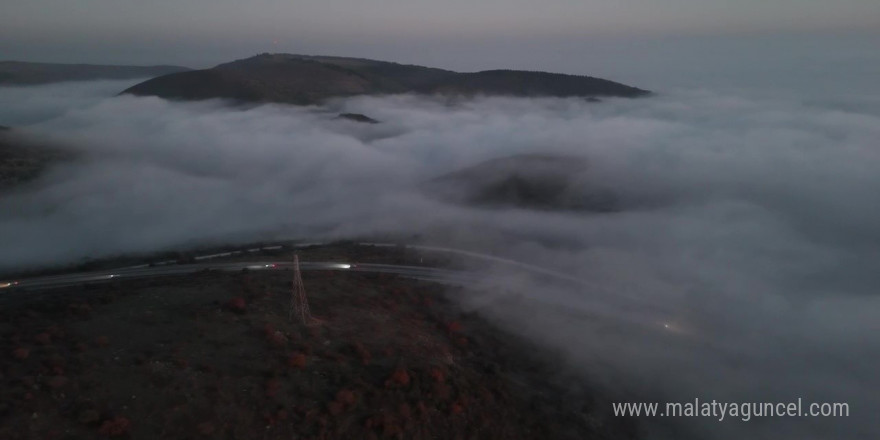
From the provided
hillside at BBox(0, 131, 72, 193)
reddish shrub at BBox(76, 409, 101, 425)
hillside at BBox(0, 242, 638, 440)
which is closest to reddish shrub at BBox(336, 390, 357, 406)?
hillside at BBox(0, 242, 638, 440)

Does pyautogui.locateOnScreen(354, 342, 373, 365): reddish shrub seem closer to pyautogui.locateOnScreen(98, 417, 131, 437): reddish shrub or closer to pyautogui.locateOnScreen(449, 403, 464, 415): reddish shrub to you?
pyautogui.locateOnScreen(449, 403, 464, 415): reddish shrub

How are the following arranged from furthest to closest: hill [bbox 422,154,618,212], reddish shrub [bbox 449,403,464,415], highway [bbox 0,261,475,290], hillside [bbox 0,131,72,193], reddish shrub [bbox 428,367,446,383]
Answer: hill [bbox 422,154,618,212], hillside [bbox 0,131,72,193], highway [bbox 0,261,475,290], reddish shrub [bbox 428,367,446,383], reddish shrub [bbox 449,403,464,415]

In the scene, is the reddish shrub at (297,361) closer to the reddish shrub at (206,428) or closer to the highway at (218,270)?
the reddish shrub at (206,428)

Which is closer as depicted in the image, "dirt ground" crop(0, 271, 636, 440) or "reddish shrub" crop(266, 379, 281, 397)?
"dirt ground" crop(0, 271, 636, 440)

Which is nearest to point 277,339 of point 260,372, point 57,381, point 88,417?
point 260,372

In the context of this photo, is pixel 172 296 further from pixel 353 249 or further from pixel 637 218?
pixel 637 218

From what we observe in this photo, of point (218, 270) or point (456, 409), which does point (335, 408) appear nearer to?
point (456, 409)

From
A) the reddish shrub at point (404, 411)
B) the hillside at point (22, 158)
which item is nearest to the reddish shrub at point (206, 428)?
the reddish shrub at point (404, 411)

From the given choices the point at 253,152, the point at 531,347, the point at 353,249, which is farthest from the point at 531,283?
the point at 253,152

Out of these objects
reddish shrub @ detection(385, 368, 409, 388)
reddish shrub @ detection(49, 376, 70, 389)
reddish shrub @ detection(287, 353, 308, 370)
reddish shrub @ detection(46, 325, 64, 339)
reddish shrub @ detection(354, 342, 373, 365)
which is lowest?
reddish shrub @ detection(385, 368, 409, 388)
